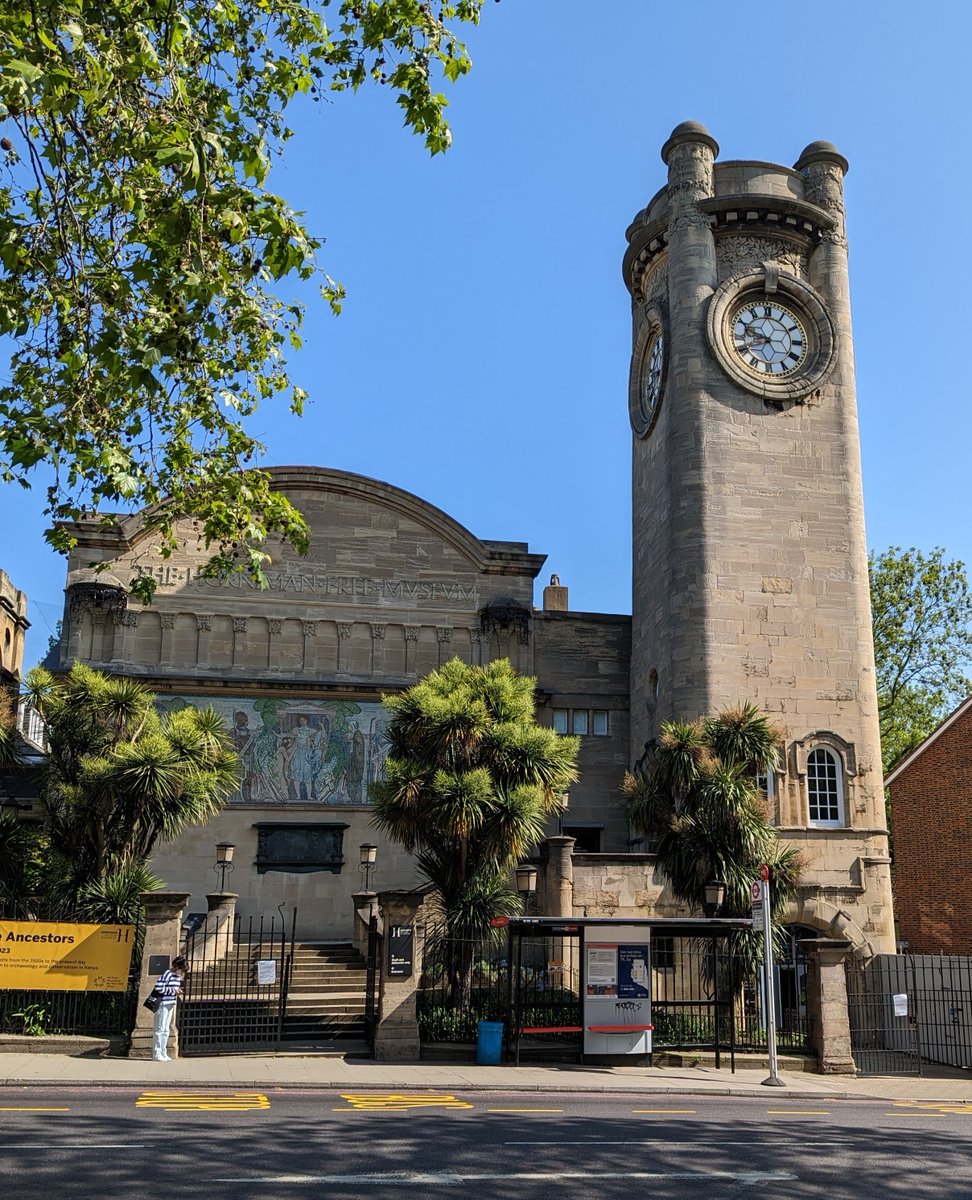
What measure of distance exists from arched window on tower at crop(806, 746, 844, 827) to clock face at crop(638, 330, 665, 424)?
10730 mm

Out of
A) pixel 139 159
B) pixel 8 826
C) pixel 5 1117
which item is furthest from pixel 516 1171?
pixel 8 826

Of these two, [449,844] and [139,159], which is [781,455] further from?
[139,159]

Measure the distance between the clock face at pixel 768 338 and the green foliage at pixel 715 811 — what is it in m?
12.2

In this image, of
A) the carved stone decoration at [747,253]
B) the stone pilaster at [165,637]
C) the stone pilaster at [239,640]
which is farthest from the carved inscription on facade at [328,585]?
the carved stone decoration at [747,253]

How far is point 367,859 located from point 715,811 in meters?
9.41

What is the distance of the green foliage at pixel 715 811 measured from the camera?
23156mm

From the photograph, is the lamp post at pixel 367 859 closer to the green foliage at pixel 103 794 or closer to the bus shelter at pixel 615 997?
the green foliage at pixel 103 794

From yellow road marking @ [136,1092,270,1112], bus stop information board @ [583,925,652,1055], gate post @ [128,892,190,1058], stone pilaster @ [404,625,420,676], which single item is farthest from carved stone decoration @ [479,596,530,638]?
yellow road marking @ [136,1092,270,1112]

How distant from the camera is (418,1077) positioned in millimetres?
18531

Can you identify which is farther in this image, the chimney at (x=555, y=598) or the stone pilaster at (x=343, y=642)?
the chimney at (x=555, y=598)

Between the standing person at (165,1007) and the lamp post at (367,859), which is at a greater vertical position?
the lamp post at (367,859)

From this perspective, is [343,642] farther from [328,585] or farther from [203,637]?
[203,637]

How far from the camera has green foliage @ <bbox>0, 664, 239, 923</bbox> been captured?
73.1 feet

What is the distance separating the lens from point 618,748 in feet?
115
